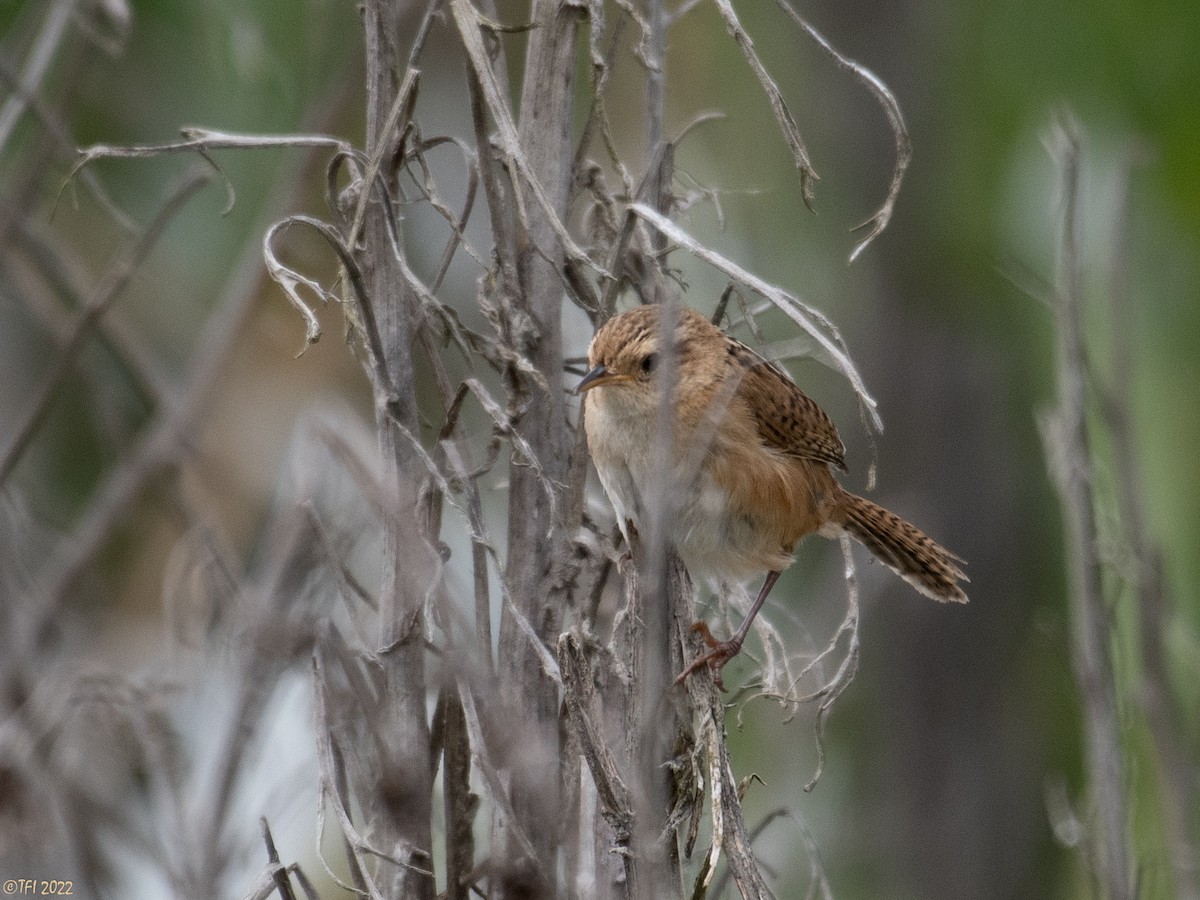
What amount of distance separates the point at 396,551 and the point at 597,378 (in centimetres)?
78

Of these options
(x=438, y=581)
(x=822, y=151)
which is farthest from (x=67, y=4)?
(x=822, y=151)

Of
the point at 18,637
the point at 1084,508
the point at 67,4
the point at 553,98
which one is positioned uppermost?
the point at 67,4

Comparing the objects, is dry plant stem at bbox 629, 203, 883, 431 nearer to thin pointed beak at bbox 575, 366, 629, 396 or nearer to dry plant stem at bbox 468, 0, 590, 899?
dry plant stem at bbox 468, 0, 590, 899

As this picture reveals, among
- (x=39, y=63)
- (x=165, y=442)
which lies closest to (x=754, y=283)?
(x=165, y=442)

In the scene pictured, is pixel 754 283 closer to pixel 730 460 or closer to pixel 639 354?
pixel 639 354

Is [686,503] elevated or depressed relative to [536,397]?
→ elevated

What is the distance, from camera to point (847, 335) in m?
7.52

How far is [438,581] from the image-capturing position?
1812 mm

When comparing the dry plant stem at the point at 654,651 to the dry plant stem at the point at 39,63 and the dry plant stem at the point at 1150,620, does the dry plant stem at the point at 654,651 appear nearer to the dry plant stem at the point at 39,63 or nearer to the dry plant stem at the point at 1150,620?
the dry plant stem at the point at 1150,620

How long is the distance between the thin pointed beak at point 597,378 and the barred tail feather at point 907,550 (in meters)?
1.15

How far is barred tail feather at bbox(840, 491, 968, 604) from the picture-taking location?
11.8 feet

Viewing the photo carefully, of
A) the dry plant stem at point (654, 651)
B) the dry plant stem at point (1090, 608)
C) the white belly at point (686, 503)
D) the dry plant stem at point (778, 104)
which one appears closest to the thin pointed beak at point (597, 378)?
the white belly at point (686, 503)

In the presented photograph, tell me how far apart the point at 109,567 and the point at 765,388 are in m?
2.89

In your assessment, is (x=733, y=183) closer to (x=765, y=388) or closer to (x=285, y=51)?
(x=285, y=51)
